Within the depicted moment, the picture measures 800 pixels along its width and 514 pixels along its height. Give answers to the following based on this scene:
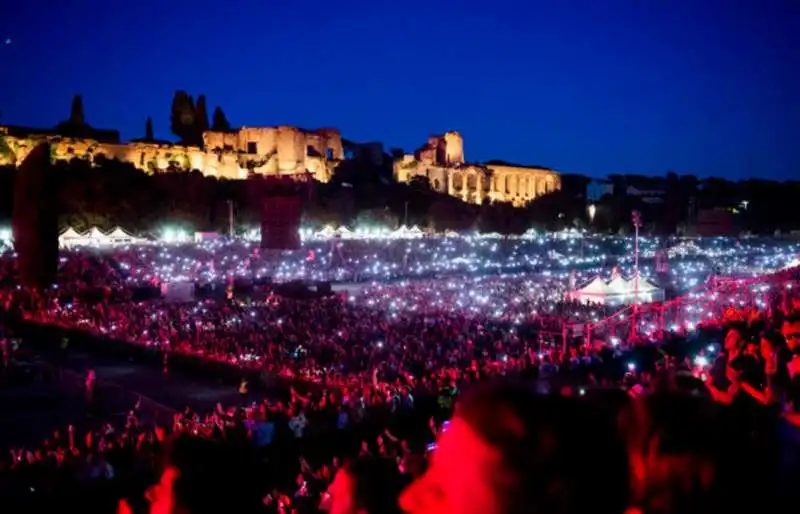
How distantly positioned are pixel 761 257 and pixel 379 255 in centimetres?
2868

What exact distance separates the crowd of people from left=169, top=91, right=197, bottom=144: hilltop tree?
70.4m

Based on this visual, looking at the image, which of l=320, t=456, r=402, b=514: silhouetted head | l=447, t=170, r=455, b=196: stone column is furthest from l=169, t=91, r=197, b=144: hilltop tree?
l=320, t=456, r=402, b=514: silhouetted head

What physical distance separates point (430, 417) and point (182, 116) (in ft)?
302

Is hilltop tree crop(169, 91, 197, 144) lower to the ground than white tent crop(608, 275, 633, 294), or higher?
higher

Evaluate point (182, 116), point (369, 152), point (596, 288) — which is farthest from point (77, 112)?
point (596, 288)

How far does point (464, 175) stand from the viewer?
99.2 m

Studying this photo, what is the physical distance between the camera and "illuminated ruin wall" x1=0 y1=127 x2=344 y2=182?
75500mm

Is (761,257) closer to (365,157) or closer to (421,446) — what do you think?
(421,446)

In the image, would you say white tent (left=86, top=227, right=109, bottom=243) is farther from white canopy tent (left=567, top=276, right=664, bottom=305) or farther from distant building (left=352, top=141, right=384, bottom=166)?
distant building (left=352, top=141, right=384, bottom=166)

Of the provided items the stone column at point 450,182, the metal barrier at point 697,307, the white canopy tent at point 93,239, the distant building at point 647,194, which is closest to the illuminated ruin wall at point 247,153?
the stone column at point 450,182

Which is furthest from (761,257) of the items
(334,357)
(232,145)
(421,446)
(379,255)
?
(232,145)

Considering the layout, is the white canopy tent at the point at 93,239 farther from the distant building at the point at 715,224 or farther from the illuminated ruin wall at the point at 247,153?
the distant building at the point at 715,224

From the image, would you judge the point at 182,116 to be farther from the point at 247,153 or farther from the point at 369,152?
the point at 369,152

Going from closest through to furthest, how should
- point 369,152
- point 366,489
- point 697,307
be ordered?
point 366,489
point 697,307
point 369,152
